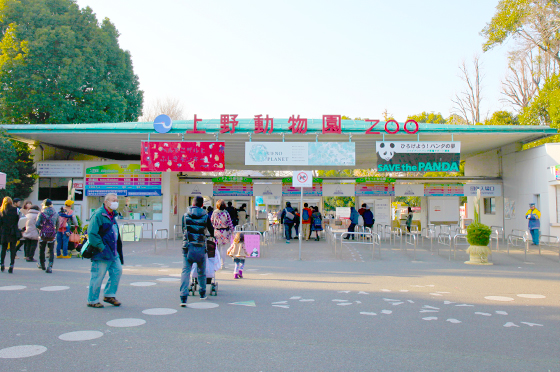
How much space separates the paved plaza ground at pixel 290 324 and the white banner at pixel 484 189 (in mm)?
12394

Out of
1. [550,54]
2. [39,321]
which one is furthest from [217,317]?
[550,54]

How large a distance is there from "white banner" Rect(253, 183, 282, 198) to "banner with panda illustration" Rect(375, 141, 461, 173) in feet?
21.9

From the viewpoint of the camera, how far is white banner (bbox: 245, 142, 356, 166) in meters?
16.2

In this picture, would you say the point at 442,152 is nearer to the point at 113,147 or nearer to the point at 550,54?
the point at 113,147

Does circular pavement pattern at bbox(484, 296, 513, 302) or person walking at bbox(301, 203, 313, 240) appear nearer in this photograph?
circular pavement pattern at bbox(484, 296, 513, 302)

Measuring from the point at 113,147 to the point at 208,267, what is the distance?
51.1 ft

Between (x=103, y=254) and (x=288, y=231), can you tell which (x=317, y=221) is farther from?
(x=103, y=254)

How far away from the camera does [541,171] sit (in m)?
18.3

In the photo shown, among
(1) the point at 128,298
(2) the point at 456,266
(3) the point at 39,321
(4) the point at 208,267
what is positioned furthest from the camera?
(2) the point at 456,266

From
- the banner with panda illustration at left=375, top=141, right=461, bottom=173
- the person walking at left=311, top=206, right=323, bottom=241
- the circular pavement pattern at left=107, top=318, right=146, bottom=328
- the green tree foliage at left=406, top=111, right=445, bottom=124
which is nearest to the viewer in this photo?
the circular pavement pattern at left=107, top=318, right=146, bottom=328

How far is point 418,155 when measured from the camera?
16.1 metres

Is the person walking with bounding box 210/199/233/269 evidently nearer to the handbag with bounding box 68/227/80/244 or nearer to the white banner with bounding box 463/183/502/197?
the handbag with bounding box 68/227/80/244

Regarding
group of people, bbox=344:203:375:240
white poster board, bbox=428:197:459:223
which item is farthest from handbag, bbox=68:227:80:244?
white poster board, bbox=428:197:459:223

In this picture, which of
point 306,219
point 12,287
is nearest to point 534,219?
point 306,219
